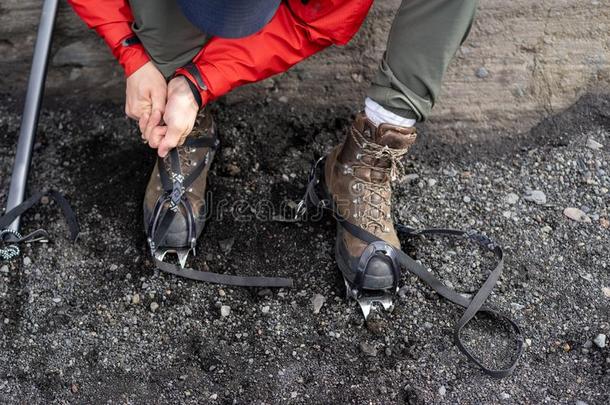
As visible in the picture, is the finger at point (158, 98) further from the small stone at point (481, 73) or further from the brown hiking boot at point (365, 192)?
the small stone at point (481, 73)

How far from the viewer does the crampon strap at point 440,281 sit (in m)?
2.06

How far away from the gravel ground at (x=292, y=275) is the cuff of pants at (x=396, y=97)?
55 cm

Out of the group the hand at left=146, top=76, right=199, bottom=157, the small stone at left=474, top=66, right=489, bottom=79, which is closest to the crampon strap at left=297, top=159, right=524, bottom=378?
the hand at left=146, top=76, right=199, bottom=157

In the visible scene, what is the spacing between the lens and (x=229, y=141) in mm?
2604

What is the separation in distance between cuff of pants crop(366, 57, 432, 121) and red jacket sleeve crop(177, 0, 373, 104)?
24 cm

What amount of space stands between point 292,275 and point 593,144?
4.45 feet

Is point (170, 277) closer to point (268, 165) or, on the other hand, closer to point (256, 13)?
point (268, 165)

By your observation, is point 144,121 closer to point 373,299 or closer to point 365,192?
point 365,192

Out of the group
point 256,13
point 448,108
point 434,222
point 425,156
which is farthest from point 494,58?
point 256,13

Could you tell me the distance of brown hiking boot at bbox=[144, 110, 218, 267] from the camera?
2.18 metres

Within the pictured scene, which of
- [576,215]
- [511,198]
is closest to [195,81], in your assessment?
[511,198]

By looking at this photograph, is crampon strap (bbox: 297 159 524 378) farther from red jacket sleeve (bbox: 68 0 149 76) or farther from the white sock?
red jacket sleeve (bbox: 68 0 149 76)

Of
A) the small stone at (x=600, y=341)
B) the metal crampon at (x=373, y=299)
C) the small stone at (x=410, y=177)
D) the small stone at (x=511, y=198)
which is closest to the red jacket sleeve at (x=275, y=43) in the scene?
the small stone at (x=410, y=177)

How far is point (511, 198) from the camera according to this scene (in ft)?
8.17
